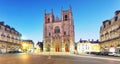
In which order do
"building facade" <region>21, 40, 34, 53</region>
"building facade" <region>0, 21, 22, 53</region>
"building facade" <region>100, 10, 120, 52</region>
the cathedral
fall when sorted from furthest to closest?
the cathedral, "building facade" <region>21, 40, 34, 53</region>, "building facade" <region>0, 21, 22, 53</region>, "building facade" <region>100, 10, 120, 52</region>

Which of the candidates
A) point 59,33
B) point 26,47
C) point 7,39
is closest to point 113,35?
point 59,33

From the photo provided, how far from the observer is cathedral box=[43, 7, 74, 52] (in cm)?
11000

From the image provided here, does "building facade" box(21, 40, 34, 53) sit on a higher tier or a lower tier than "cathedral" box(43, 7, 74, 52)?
lower

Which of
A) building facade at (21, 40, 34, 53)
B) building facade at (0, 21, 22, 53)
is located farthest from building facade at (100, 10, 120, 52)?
building facade at (0, 21, 22, 53)

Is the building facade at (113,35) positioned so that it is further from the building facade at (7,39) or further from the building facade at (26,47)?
the building facade at (7,39)

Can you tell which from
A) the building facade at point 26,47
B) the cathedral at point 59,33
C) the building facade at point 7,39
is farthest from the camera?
the cathedral at point 59,33

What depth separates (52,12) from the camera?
118812 millimetres

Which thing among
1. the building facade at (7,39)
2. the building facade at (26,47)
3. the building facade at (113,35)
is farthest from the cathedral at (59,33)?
the building facade at (113,35)

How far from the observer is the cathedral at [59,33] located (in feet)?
361

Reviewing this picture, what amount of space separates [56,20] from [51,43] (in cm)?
1520

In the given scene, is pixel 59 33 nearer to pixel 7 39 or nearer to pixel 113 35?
pixel 7 39

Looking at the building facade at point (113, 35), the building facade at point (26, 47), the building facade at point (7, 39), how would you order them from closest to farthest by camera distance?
the building facade at point (113, 35), the building facade at point (7, 39), the building facade at point (26, 47)

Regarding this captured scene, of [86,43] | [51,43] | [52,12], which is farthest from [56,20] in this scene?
[86,43]

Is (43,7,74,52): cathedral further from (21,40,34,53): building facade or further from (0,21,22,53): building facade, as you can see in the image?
(0,21,22,53): building facade
